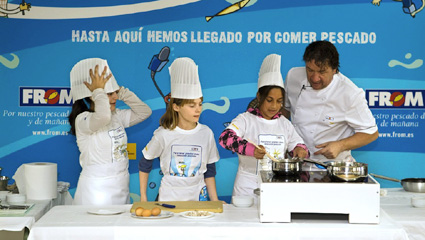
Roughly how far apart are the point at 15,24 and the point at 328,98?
232cm

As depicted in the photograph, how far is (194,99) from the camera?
356 centimetres

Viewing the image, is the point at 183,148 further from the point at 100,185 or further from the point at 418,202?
the point at 418,202

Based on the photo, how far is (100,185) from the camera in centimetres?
364

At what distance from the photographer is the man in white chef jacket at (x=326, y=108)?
364 centimetres

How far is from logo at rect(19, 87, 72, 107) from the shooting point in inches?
175

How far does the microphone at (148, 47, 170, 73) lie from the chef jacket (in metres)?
0.96

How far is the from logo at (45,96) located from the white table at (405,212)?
93.1 inches

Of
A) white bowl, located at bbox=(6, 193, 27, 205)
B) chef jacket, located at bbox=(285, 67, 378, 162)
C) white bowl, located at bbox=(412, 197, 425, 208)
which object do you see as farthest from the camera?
chef jacket, located at bbox=(285, 67, 378, 162)

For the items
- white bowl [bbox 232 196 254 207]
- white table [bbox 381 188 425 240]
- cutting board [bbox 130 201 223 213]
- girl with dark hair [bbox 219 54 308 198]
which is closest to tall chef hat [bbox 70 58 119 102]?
girl with dark hair [bbox 219 54 308 198]

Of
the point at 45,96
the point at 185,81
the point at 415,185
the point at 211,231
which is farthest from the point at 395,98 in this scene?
the point at 45,96

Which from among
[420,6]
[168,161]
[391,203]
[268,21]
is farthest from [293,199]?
[420,6]

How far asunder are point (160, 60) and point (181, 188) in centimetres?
125

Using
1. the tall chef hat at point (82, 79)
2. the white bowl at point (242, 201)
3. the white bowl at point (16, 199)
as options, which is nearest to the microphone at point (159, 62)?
the tall chef hat at point (82, 79)

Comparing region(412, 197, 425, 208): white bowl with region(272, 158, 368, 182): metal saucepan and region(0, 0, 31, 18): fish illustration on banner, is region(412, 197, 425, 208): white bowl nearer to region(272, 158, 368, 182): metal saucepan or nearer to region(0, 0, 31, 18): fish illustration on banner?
region(272, 158, 368, 182): metal saucepan
